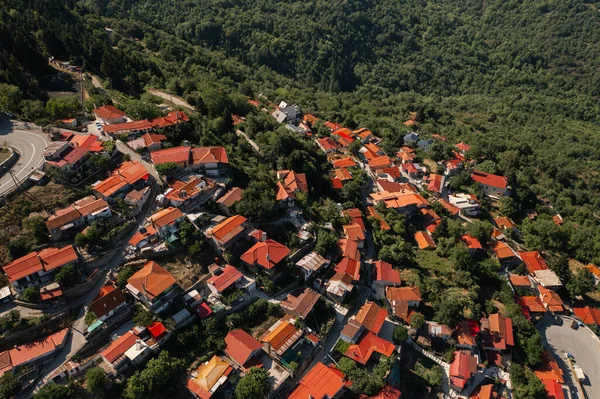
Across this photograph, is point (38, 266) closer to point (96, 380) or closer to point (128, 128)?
point (96, 380)

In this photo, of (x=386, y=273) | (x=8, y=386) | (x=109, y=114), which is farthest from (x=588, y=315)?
(x=109, y=114)

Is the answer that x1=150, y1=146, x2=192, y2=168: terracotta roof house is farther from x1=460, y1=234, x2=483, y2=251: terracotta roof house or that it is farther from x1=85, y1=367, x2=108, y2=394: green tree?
x1=460, y1=234, x2=483, y2=251: terracotta roof house

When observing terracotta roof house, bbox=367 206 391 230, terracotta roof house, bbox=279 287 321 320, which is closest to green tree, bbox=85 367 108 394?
terracotta roof house, bbox=279 287 321 320

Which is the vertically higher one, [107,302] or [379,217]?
[107,302]

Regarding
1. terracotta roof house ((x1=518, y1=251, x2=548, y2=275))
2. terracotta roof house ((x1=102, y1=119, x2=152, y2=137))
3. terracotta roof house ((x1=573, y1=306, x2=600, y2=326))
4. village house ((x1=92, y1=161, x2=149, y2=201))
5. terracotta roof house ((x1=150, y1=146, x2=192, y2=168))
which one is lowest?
terracotta roof house ((x1=573, y1=306, x2=600, y2=326))

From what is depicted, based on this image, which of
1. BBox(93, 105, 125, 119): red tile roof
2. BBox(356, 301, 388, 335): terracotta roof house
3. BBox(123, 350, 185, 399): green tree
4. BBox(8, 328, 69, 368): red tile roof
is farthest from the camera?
BBox(93, 105, 125, 119): red tile roof

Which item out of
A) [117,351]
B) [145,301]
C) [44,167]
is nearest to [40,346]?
[117,351]

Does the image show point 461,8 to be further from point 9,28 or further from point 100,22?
point 9,28
